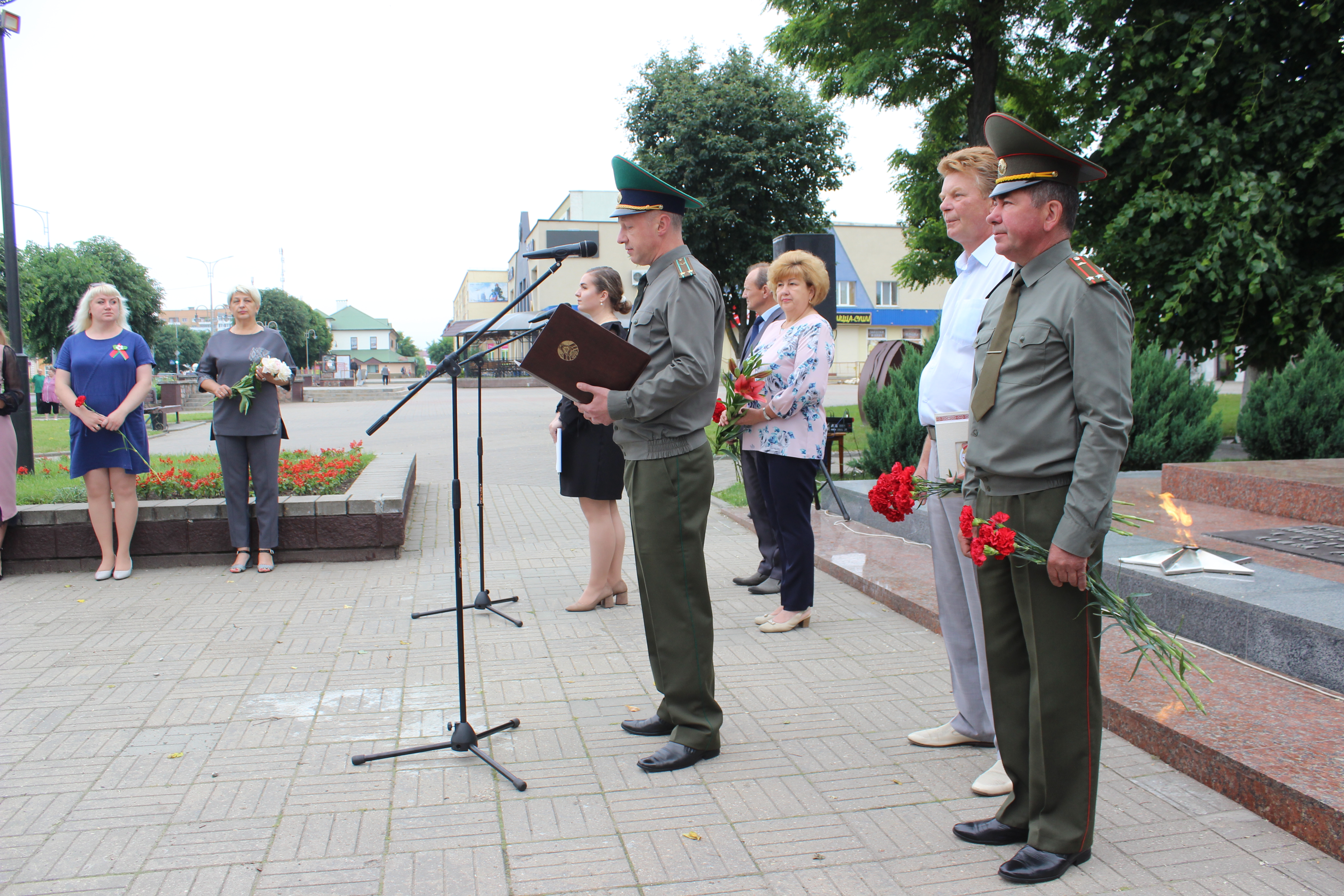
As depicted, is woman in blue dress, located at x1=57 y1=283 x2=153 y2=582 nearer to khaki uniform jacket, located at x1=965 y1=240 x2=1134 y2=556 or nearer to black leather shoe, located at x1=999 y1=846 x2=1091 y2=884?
khaki uniform jacket, located at x1=965 y1=240 x2=1134 y2=556

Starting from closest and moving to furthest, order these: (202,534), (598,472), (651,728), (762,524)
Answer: (651,728) → (598,472) → (762,524) → (202,534)

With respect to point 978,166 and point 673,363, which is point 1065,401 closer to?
point 978,166

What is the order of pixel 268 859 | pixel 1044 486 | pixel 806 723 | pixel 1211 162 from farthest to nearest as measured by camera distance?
pixel 1211 162 < pixel 806 723 < pixel 268 859 < pixel 1044 486

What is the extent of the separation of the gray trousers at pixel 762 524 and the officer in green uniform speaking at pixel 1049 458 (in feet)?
10.7

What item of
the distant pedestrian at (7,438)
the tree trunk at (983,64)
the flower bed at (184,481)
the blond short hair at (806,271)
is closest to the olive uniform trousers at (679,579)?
the blond short hair at (806,271)

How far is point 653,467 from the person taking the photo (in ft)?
11.0

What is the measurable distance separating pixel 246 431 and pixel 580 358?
443 centimetres

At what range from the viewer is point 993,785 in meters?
3.15

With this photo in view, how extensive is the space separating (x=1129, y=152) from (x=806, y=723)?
12.5 metres

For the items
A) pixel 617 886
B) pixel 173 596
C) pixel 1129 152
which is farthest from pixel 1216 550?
pixel 1129 152

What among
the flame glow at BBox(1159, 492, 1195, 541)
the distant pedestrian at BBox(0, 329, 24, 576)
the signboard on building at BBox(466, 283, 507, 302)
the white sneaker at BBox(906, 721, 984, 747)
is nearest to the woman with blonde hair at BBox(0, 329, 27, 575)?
the distant pedestrian at BBox(0, 329, 24, 576)

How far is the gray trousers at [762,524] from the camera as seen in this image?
6.06 meters

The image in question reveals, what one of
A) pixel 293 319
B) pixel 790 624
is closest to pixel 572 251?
pixel 790 624

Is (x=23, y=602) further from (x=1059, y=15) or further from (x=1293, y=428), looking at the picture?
(x=1059, y=15)
